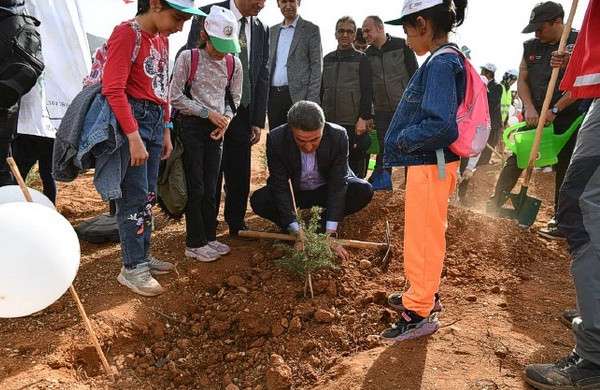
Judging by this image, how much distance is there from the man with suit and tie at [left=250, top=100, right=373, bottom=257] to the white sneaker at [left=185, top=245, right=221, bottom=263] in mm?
590

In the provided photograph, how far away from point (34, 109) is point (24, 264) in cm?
190

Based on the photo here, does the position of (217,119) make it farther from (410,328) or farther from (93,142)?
(410,328)

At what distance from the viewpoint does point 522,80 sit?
14.2 ft

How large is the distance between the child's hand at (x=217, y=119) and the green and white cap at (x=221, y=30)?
41 cm

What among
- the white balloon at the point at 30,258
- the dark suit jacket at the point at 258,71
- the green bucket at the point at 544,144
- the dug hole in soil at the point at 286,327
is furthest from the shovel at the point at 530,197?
the white balloon at the point at 30,258

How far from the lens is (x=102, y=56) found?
8.32 ft

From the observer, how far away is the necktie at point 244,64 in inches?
135

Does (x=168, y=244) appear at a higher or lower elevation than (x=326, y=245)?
lower

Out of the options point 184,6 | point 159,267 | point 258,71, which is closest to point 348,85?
point 258,71

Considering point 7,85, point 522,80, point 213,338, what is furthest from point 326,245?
point 522,80

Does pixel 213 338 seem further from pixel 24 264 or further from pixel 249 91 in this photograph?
pixel 249 91

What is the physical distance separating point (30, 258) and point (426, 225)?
5.55ft

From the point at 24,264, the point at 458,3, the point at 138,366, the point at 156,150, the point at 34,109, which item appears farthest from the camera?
the point at 34,109

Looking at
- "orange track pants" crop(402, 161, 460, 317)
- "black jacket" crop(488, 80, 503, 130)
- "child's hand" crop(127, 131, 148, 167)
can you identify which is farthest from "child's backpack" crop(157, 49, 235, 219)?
"black jacket" crop(488, 80, 503, 130)
